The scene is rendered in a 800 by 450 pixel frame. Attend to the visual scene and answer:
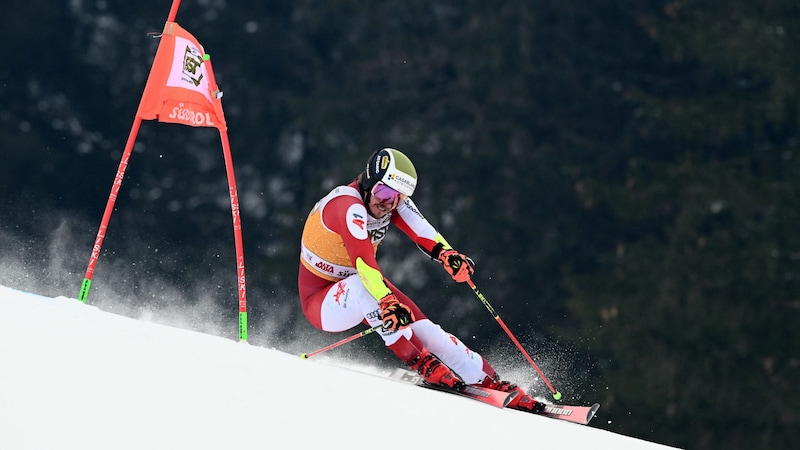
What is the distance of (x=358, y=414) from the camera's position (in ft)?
8.59

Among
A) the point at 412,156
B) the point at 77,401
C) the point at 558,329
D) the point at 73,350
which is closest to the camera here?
the point at 77,401

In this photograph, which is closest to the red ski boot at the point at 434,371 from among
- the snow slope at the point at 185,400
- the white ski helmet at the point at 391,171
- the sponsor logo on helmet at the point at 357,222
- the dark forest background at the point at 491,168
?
the sponsor logo on helmet at the point at 357,222

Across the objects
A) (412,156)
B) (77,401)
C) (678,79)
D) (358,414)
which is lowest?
(412,156)

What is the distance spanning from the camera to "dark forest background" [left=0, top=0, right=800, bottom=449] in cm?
1148

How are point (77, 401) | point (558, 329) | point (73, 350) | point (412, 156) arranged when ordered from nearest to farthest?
point (77, 401)
point (73, 350)
point (558, 329)
point (412, 156)

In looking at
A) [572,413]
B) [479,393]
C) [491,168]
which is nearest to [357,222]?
[479,393]

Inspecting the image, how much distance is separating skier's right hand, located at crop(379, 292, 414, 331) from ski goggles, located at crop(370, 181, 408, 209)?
0.48 m

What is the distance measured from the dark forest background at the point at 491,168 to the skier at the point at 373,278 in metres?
7.11

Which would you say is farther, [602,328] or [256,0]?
[256,0]

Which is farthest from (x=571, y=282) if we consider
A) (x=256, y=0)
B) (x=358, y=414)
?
(x=358, y=414)

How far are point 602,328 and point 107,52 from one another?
276 inches

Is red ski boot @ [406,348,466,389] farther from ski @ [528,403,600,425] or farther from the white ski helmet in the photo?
the white ski helmet

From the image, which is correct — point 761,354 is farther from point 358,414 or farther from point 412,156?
point 358,414

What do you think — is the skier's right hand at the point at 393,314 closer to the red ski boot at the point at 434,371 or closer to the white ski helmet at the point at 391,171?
the red ski boot at the point at 434,371
